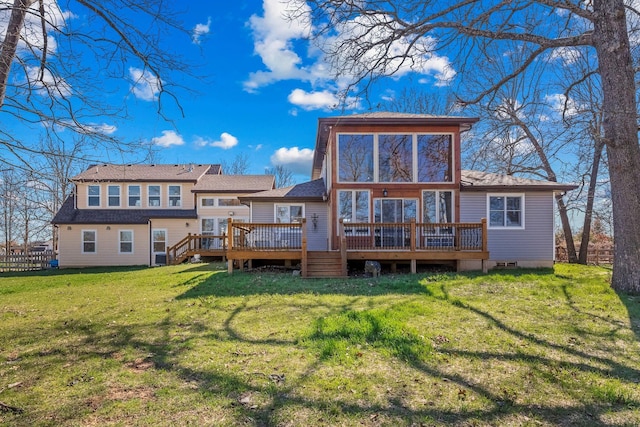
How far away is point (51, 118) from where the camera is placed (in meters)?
4.80

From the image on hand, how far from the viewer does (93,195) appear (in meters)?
22.6

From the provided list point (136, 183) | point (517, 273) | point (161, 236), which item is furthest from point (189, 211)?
point (517, 273)

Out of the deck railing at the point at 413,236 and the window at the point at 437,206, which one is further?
the window at the point at 437,206

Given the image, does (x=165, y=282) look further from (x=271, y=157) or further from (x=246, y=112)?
(x=271, y=157)

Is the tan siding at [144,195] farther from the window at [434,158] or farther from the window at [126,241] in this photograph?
the window at [434,158]

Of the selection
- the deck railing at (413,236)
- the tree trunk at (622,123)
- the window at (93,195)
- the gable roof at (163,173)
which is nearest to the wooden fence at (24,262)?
the window at (93,195)

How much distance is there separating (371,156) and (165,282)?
27.0 feet

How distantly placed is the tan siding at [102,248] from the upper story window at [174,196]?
2.10 m

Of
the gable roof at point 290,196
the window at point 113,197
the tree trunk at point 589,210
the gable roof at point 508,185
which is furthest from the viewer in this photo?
the window at point 113,197

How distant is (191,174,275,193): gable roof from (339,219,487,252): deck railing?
11.1 metres

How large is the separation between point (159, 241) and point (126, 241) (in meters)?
1.94

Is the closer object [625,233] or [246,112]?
[625,233]

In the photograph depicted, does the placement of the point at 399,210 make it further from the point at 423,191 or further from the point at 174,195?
the point at 174,195

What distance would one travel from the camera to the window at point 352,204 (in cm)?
1374
